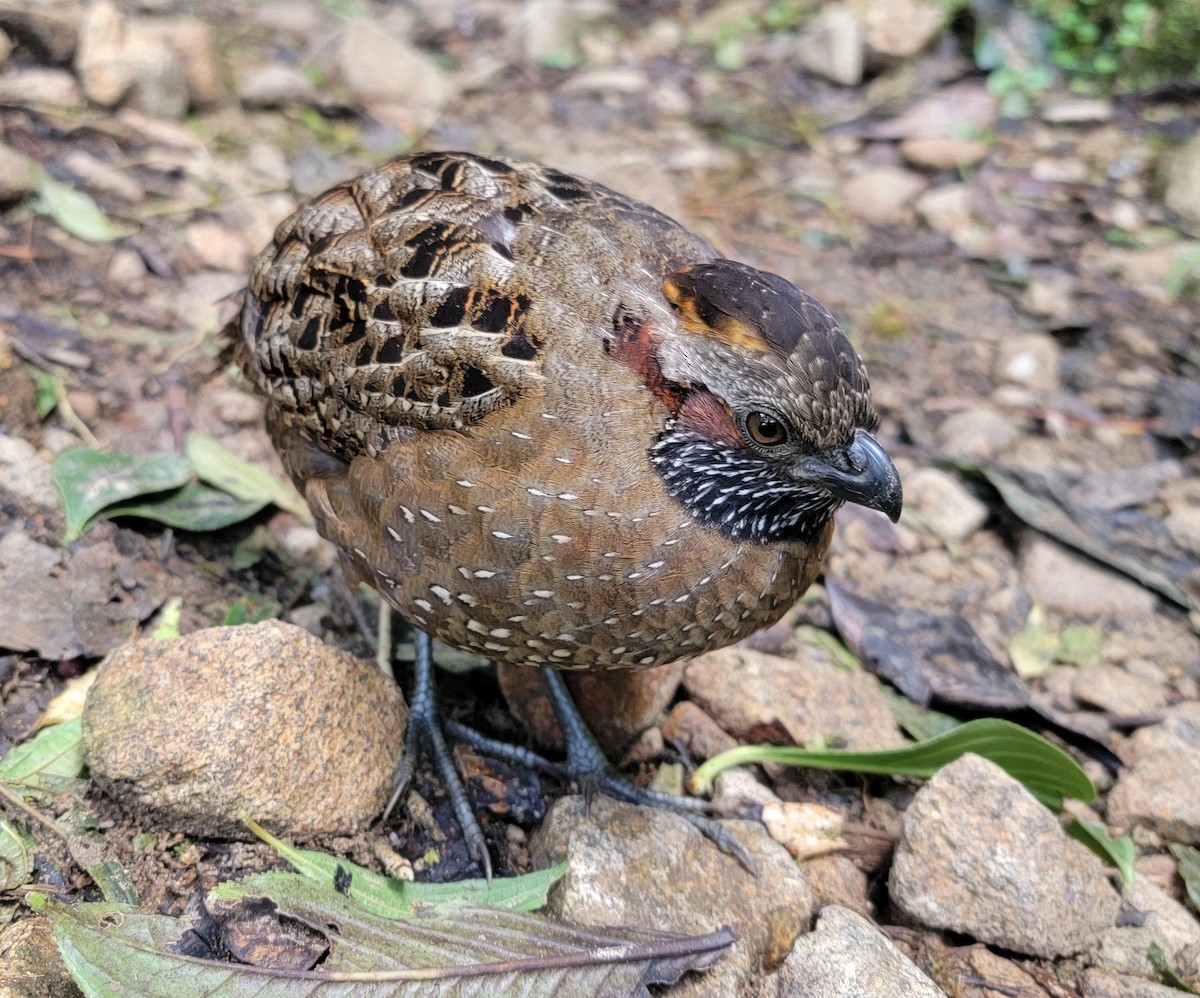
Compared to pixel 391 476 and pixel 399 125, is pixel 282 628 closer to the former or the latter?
pixel 391 476

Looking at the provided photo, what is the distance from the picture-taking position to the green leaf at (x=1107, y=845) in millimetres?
3506

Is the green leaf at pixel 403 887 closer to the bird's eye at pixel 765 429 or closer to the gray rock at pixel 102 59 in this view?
the bird's eye at pixel 765 429

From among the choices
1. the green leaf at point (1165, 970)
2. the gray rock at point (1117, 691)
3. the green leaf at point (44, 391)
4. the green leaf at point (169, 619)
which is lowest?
the gray rock at point (1117, 691)

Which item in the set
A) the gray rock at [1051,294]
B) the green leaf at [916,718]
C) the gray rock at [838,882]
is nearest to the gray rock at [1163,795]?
the green leaf at [916,718]

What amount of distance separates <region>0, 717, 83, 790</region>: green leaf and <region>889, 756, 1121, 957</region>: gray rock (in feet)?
8.24

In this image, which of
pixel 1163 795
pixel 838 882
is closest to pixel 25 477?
pixel 838 882

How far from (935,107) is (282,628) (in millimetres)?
6634

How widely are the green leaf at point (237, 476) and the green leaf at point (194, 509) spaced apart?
0.13 ft

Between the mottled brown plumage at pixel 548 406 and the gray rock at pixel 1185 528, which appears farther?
the gray rock at pixel 1185 528

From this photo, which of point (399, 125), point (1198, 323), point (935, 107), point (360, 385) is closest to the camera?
point (360, 385)

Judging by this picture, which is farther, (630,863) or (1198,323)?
(1198,323)

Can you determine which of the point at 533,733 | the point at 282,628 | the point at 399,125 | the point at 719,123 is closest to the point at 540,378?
the point at 282,628

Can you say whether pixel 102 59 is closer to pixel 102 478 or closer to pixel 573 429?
pixel 102 478

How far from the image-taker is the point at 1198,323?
6.34 m
